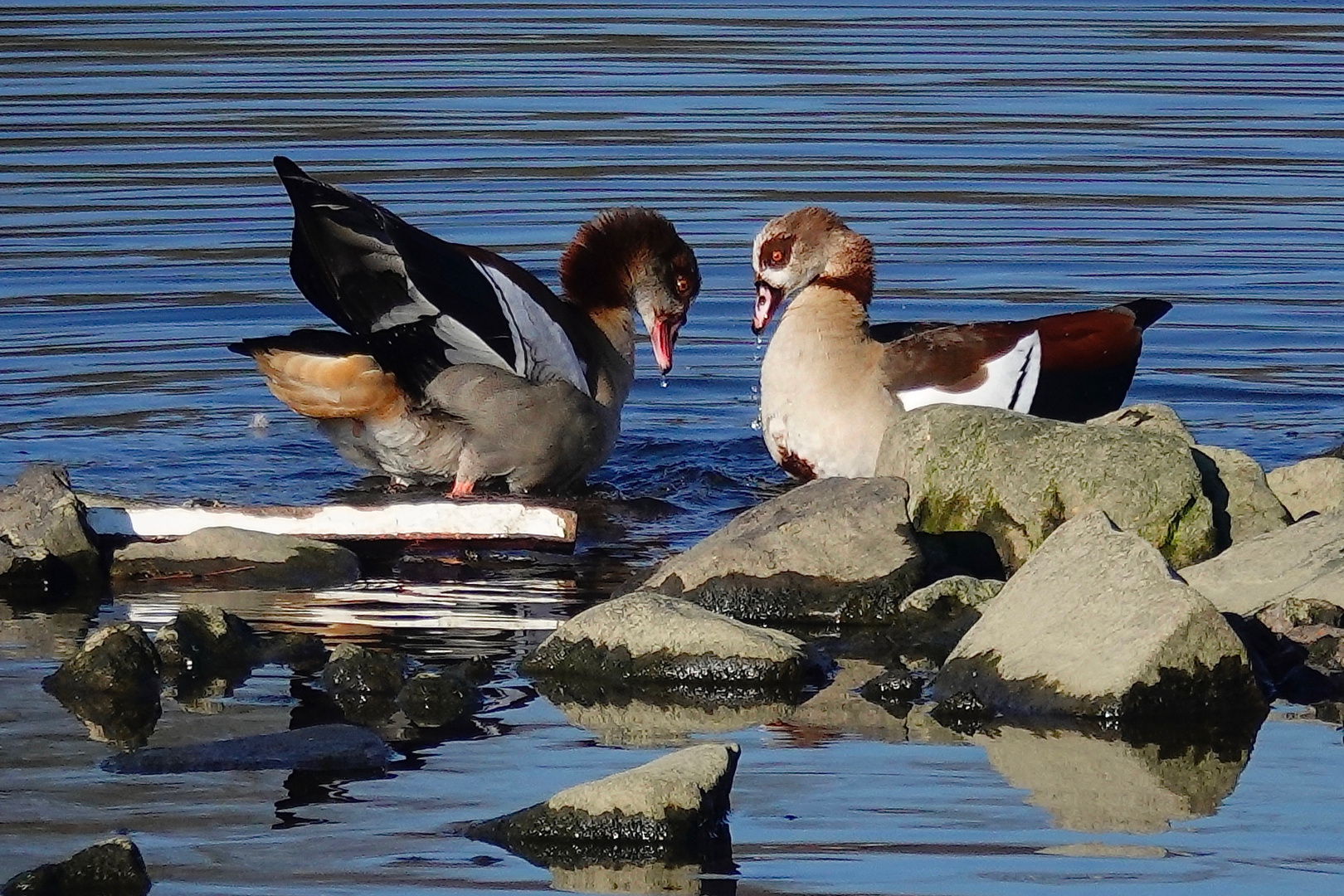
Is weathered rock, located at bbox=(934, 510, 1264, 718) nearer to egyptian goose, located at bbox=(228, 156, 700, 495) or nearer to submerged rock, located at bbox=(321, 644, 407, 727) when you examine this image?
submerged rock, located at bbox=(321, 644, 407, 727)

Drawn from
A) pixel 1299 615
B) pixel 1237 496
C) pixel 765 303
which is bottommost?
→ pixel 1299 615

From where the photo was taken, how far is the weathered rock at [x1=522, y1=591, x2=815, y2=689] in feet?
20.4

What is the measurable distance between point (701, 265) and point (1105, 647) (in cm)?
711

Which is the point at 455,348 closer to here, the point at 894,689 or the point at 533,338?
the point at 533,338

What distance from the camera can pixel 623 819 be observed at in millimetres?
4934

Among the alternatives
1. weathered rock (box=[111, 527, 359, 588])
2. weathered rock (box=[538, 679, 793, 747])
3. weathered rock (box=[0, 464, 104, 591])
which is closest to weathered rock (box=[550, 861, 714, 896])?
weathered rock (box=[538, 679, 793, 747])

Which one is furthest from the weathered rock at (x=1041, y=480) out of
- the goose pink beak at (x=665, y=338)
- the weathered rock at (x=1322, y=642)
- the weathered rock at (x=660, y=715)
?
the goose pink beak at (x=665, y=338)

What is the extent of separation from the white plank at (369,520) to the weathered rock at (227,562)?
145 millimetres

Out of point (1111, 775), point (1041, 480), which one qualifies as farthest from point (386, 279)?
point (1111, 775)

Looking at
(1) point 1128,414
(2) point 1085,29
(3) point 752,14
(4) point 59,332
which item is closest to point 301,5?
(3) point 752,14

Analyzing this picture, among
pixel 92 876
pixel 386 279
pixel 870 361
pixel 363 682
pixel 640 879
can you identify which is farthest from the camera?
pixel 870 361

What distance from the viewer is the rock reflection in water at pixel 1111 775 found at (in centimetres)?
518

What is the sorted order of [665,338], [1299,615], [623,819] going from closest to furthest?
[623,819], [1299,615], [665,338]

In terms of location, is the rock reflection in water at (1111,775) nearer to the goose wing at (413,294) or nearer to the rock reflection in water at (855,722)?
the rock reflection in water at (855,722)
